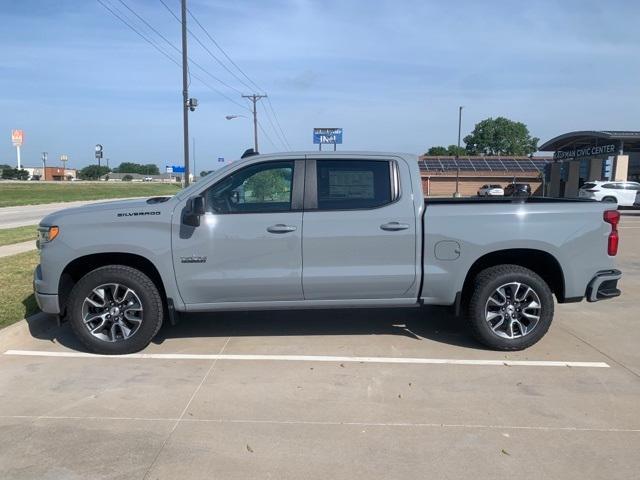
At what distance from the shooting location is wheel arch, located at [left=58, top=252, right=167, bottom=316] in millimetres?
5277

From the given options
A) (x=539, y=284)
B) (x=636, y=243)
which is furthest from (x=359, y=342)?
(x=636, y=243)

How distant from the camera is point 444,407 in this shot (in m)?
4.21

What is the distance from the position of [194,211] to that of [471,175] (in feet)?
174

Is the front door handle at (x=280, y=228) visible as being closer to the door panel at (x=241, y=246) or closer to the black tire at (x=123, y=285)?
the door panel at (x=241, y=246)

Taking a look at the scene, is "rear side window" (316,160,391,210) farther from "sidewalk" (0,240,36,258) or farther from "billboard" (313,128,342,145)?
"billboard" (313,128,342,145)

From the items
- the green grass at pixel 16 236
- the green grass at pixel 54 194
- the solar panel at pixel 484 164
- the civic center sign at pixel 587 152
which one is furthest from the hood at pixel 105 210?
the solar panel at pixel 484 164

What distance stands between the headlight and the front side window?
1.38 metres

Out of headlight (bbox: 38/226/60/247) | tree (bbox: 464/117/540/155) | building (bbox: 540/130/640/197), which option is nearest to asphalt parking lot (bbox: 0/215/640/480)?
headlight (bbox: 38/226/60/247)

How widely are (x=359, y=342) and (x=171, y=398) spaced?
2.07 meters

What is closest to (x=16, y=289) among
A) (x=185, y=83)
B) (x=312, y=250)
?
(x=312, y=250)

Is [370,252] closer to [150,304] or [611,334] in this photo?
[150,304]

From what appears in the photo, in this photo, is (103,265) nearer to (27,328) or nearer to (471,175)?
(27,328)

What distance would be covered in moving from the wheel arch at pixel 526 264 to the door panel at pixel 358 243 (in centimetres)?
65

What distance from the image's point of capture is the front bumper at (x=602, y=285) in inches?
212
